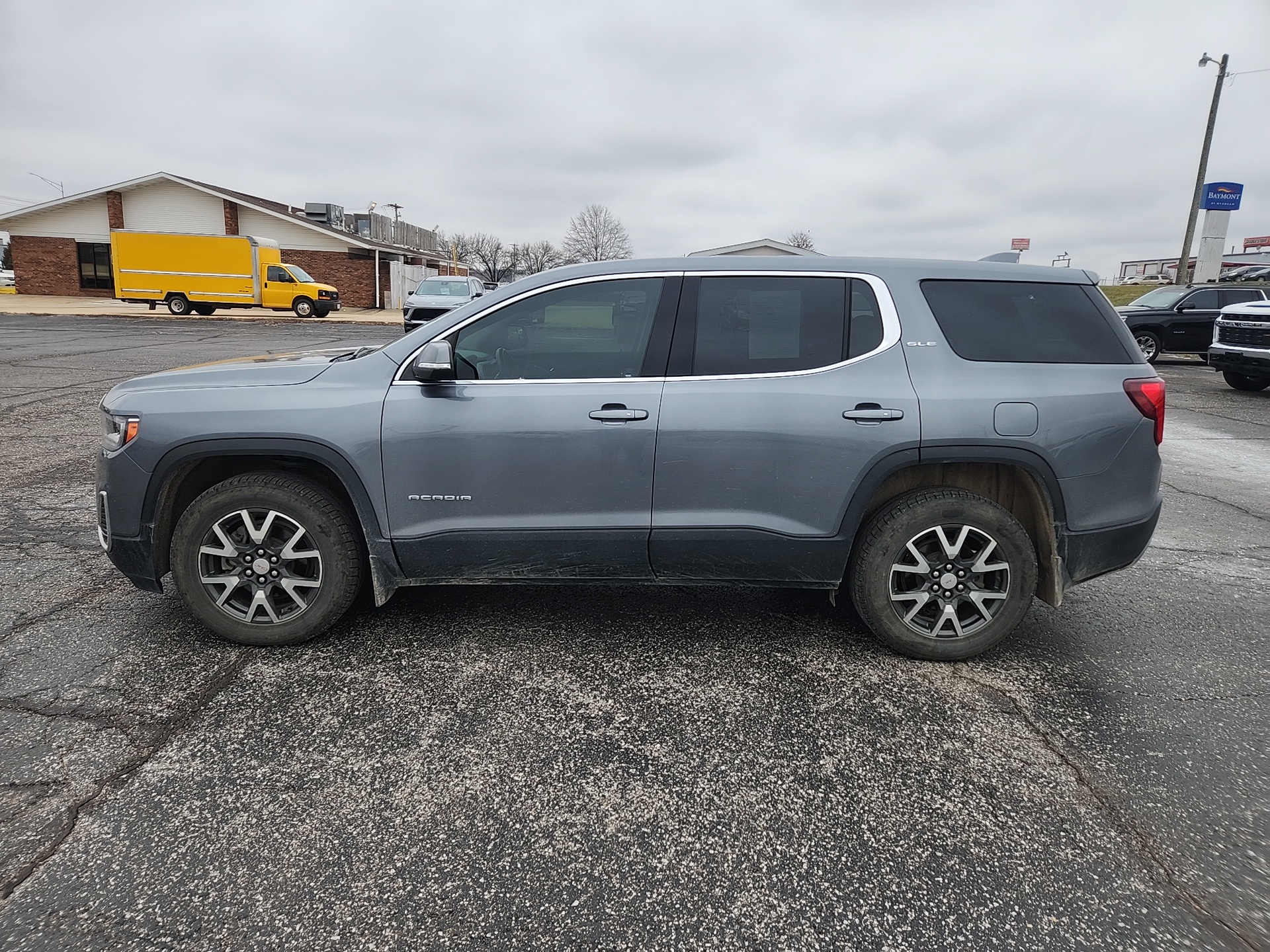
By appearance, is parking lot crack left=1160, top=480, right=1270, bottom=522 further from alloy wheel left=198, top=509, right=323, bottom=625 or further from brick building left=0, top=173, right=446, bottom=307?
brick building left=0, top=173, right=446, bottom=307

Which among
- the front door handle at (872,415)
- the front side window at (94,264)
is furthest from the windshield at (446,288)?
the front side window at (94,264)

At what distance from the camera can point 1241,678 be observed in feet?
11.7

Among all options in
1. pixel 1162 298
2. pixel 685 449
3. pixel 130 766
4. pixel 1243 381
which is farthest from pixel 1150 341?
pixel 130 766

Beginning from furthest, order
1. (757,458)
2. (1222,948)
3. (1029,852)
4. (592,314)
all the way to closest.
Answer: (592,314) < (757,458) < (1029,852) < (1222,948)

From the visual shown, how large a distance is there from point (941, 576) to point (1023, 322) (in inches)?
46.7

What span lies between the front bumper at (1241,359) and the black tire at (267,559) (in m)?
14.7

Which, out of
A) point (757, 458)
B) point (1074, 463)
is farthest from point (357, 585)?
point (1074, 463)

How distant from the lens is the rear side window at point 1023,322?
11.8ft

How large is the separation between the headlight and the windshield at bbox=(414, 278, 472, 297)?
2007cm

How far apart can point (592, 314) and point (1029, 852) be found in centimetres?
261

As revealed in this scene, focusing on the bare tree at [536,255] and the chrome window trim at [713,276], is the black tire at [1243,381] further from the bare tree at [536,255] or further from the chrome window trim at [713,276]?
the bare tree at [536,255]

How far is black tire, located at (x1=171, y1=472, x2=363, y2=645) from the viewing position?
355 centimetres

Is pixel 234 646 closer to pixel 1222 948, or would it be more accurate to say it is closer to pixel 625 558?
pixel 625 558

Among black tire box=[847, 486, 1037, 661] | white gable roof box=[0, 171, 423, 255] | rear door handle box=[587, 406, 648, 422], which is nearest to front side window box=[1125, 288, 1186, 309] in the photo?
black tire box=[847, 486, 1037, 661]
